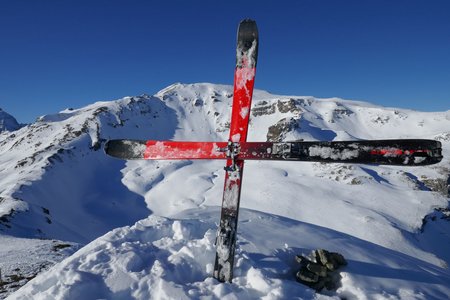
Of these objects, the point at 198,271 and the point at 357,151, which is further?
the point at 198,271

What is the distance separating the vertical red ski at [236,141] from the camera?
18.2ft

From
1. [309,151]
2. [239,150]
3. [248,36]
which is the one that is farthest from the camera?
[248,36]

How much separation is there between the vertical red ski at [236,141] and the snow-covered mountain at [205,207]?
550 millimetres

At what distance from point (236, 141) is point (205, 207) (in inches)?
345

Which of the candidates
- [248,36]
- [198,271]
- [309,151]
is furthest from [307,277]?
[248,36]

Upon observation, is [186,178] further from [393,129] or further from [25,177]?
[393,129]

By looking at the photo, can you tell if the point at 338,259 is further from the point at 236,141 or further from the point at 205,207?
the point at 205,207

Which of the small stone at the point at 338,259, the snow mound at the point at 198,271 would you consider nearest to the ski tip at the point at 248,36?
the snow mound at the point at 198,271

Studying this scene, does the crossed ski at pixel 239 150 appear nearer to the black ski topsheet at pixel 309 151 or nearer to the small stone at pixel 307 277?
the black ski topsheet at pixel 309 151

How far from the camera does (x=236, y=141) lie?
5562mm

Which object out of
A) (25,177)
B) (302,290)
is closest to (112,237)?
(302,290)

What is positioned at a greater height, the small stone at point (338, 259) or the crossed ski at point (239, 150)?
the crossed ski at point (239, 150)

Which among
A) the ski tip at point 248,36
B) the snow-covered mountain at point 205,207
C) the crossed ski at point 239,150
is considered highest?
the ski tip at point 248,36

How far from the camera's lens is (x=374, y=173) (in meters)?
80.8
